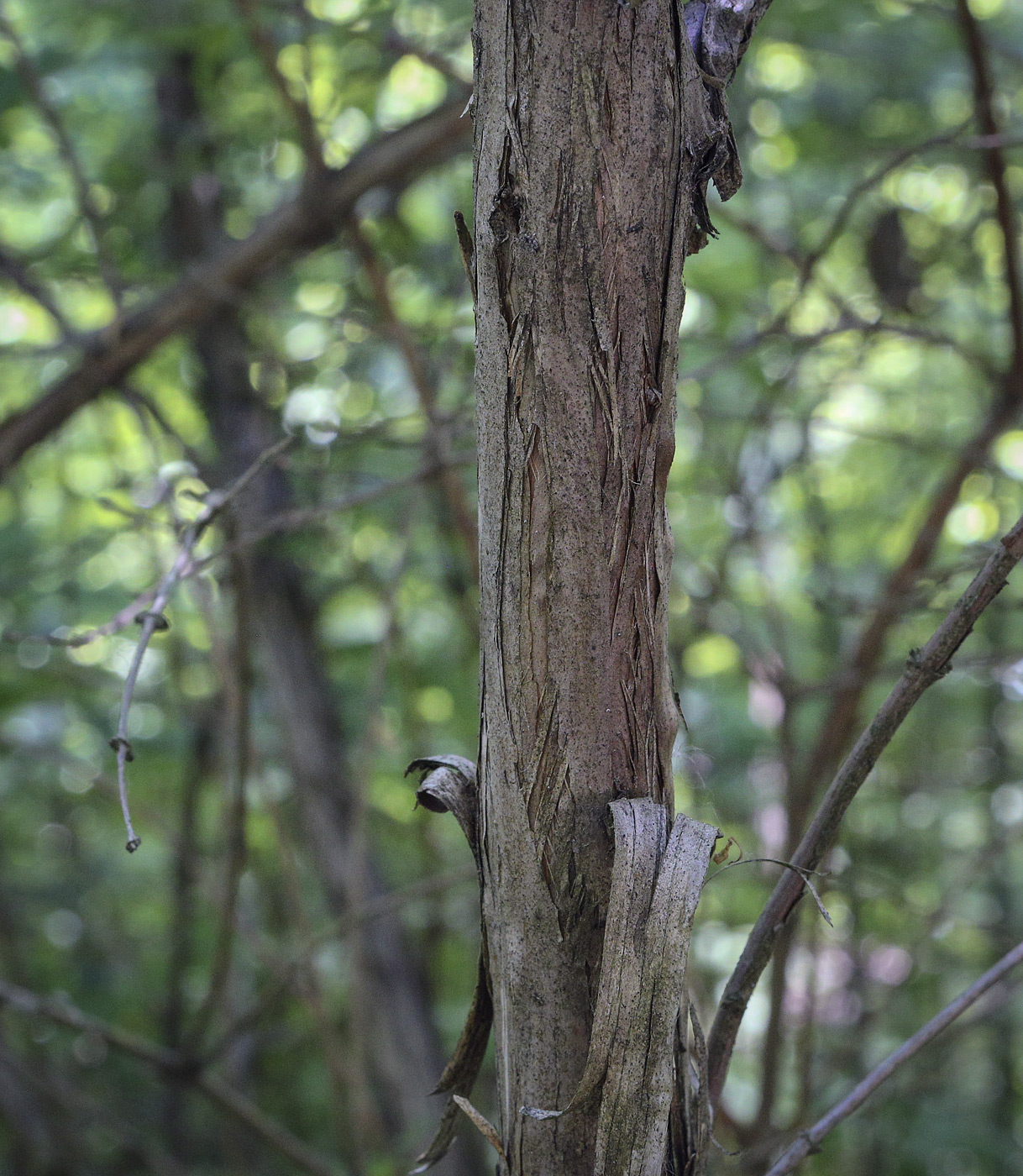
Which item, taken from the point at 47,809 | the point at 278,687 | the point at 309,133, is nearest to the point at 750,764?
the point at 278,687

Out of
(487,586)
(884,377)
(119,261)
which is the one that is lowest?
(487,586)

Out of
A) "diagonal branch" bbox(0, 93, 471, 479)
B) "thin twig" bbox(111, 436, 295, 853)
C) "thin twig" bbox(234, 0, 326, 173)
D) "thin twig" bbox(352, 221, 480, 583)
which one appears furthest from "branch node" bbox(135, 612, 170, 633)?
"diagonal branch" bbox(0, 93, 471, 479)

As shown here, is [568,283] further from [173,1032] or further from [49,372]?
[49,372]

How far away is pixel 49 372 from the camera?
2639 mm

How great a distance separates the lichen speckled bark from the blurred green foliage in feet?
2.26

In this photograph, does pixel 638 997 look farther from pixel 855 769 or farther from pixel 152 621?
pixel 152 621

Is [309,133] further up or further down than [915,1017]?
further up

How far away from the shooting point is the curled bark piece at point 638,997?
1.63 feet

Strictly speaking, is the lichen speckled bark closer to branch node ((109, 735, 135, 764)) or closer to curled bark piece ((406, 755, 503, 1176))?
curled bark piece ((406, 755, 503, 1176))

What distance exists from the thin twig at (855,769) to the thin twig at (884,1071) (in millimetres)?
57

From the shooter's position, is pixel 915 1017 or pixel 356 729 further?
pixel 915 1017

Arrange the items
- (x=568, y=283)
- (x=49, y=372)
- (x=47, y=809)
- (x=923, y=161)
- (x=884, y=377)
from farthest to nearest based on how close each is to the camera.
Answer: (x=47, y=809) < (x=884, y=377) < (x=49, y=372) < (x=923, y=161) < (x=568, y=283)

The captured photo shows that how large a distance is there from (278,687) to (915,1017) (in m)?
1.75

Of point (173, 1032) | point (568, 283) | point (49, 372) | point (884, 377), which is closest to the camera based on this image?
point (568, 283)
